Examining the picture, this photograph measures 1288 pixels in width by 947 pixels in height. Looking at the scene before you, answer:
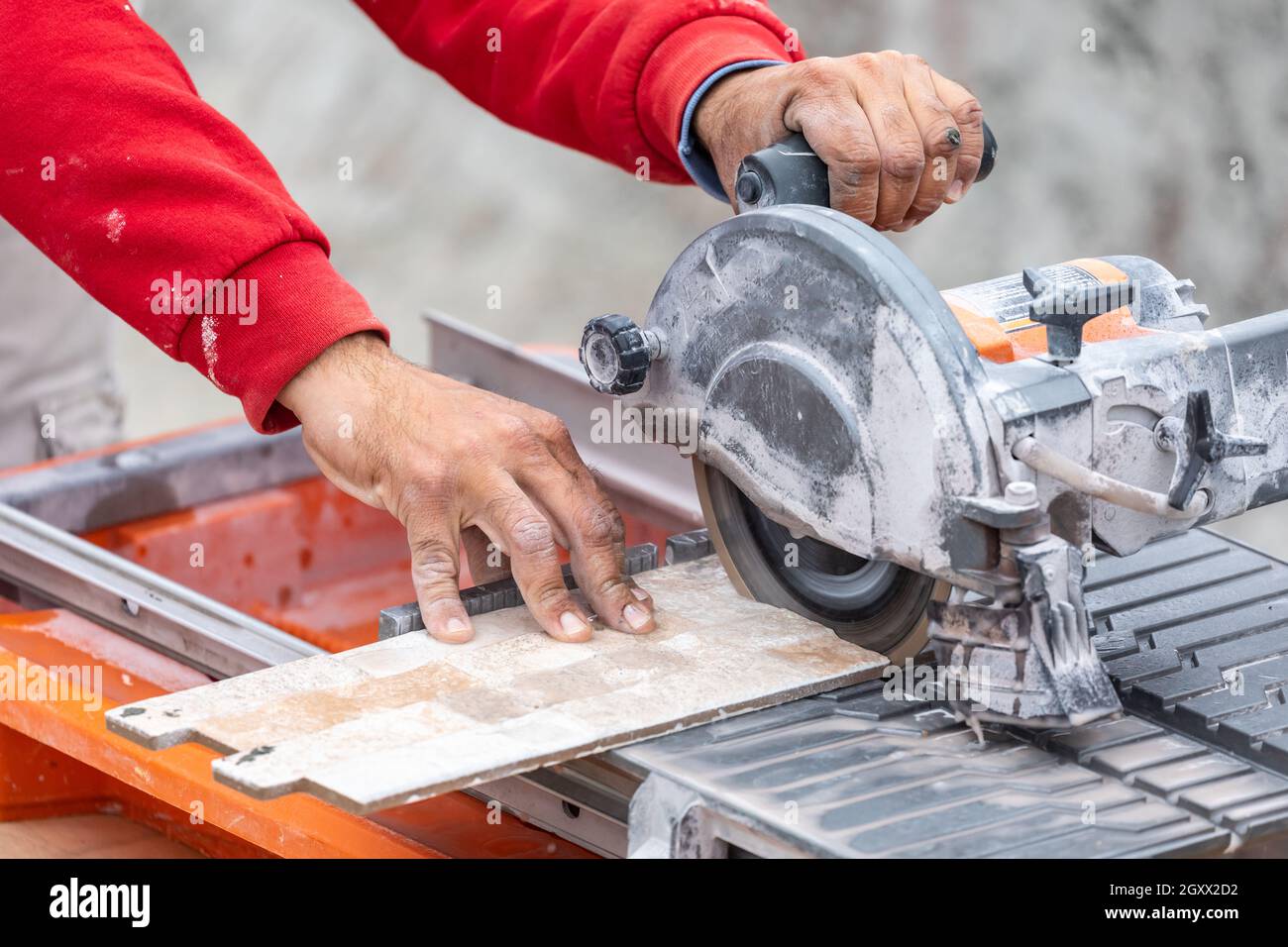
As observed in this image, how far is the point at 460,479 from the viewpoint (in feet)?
6.13

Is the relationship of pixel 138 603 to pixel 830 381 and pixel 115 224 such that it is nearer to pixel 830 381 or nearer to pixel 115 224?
pixel 115 224

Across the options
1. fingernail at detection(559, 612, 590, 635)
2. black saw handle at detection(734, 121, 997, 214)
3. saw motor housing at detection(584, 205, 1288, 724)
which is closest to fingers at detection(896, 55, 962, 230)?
black saw handle at detection(734, 121, 997, 214)

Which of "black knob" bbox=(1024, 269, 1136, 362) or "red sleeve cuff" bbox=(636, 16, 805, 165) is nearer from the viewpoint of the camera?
"black knob" bbox=(1024, 269, 1136, 362)

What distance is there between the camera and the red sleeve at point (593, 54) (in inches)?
94.4

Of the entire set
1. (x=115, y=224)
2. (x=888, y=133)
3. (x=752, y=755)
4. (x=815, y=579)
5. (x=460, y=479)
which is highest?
(x=888, y=133)

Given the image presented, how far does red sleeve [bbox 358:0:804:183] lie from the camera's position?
7.87 feet

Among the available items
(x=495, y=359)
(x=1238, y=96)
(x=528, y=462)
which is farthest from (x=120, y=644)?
(x=1238, y=96)

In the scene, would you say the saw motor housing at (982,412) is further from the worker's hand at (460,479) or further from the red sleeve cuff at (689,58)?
the red sleeve cuff at (689,58)

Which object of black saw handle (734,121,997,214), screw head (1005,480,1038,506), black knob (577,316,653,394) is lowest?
screw head (1005,480,1038,506)

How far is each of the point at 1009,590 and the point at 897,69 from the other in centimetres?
69

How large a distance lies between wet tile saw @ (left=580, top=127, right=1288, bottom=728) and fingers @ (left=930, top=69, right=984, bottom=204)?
255mm

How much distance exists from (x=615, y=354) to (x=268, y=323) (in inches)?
14.5

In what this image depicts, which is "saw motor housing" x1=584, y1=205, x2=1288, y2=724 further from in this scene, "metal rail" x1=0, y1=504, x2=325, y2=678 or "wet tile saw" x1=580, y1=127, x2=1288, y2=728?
"metal rail" x1=0, y1=504, x2=325, y2=678

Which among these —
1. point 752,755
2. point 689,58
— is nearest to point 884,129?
point 689,58
